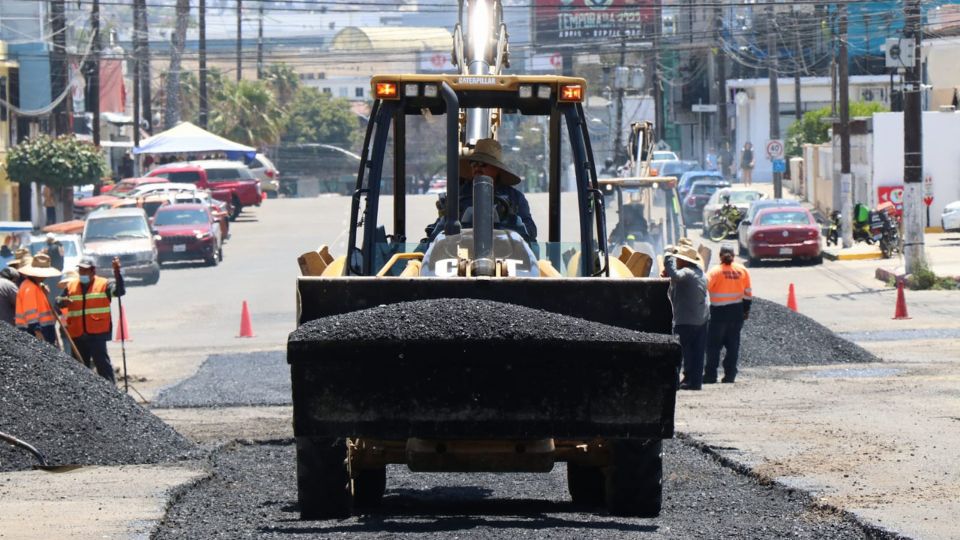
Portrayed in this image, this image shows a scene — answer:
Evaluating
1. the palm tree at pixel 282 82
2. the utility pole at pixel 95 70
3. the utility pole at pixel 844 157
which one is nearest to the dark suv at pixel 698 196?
the utility pole at pixel 844 157

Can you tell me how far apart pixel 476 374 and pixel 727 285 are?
1106cm

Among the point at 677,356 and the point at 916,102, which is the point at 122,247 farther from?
the point at 677,356

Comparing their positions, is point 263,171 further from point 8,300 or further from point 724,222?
point 8,300

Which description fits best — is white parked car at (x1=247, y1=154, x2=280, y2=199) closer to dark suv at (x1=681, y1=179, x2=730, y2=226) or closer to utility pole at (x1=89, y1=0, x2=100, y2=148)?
utility pole at (x1=89, y1=0, x2=100, y2=148)

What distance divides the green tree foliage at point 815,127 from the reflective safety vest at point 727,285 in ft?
143

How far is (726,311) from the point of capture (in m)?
20.0

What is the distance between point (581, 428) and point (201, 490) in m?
4.03

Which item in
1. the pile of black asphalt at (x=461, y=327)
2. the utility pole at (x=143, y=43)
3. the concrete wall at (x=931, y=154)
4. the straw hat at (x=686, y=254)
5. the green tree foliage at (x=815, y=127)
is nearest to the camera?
the pile of black asphalt at (x=461, y=327)

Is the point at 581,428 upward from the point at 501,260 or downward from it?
downward

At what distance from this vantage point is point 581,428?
9.24 meters

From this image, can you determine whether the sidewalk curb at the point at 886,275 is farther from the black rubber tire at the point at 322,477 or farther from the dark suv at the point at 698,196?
the black rubber tire at the point at 322,477

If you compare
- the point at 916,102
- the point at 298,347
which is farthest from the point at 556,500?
the point at 916,102

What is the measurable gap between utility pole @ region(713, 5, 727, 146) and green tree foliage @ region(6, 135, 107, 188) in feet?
120

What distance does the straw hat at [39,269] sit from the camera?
19191 mm
